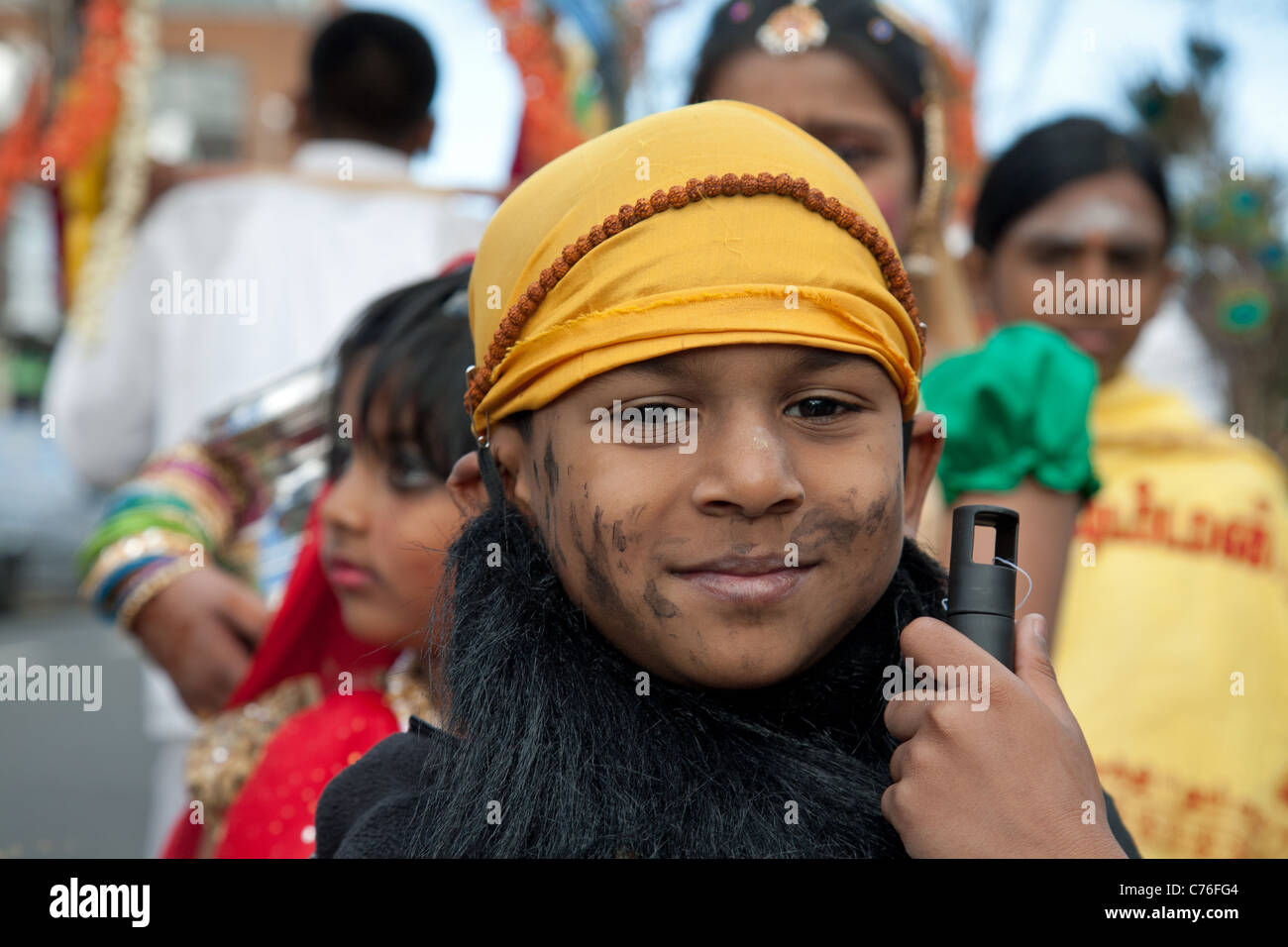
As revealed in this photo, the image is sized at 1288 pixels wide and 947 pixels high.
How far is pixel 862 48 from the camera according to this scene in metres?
2.44

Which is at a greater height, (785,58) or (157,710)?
(785,58)

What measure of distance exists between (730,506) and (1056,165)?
199 centimetres

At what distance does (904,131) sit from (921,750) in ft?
5.07

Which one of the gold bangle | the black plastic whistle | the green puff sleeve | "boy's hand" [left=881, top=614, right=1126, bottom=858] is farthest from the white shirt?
"boy's hand" [left=881, top=614, right=1126, bottom=858]

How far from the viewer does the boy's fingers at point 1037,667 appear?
4.31 feet

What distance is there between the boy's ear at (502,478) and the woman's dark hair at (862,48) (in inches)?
47.8

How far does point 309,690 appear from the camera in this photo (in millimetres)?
2248

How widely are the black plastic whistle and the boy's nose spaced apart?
19 cm

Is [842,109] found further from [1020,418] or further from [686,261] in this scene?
[686,261]

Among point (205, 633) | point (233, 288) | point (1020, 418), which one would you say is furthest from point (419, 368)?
point (233, 288)

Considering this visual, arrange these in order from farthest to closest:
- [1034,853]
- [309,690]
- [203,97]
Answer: [203,97] → [309,690] → [1034,853]

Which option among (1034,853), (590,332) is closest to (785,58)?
(590,332)
